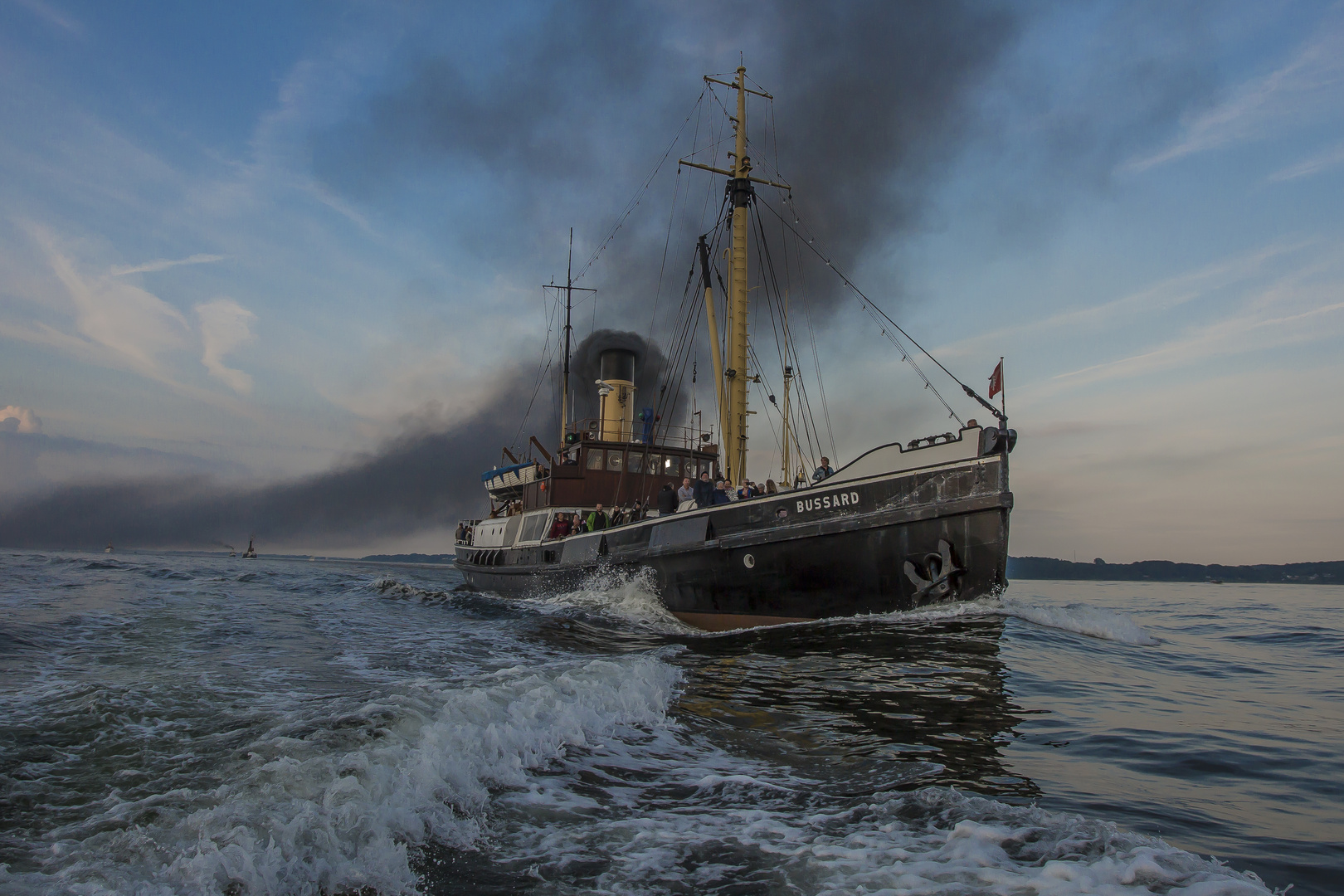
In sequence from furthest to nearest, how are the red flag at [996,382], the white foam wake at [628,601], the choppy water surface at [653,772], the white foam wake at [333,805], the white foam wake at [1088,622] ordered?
the white foam wake at [628,601] → the white foam wake at [1088,622] → the red flag at [996,382] → the choppy water surface at [653,772] → the white foam wake at [333,805]

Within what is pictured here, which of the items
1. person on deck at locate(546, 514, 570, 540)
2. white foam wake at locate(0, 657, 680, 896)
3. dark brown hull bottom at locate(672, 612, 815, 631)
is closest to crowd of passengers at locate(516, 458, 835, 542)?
person on deck at locate(546, 514, 570, 540)

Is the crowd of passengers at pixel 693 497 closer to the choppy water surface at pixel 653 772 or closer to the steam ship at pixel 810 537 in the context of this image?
the steam ship at pixel 810 537

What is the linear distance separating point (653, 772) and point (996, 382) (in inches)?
374

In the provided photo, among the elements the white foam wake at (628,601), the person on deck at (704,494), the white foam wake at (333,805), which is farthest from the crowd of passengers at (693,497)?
the white foam wake at (333,805)

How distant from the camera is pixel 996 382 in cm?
1167

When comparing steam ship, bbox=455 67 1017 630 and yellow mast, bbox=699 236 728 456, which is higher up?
yellow mast, bbox=699 236 728 456

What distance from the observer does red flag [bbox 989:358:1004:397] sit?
1164 centimetres

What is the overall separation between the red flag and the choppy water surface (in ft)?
14.4

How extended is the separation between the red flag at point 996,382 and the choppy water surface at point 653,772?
4.38 meters

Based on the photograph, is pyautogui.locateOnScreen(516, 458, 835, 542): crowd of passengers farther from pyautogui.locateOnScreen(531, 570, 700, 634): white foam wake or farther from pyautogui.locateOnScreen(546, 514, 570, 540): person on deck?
pyautogui.locateOnScreen(531, 570, 700, 634): white foam wake

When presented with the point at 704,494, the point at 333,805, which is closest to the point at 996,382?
the point at 704,494

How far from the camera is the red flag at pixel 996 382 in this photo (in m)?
11.6

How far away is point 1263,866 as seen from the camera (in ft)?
11.2

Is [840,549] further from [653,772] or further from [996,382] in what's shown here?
[653,772]
